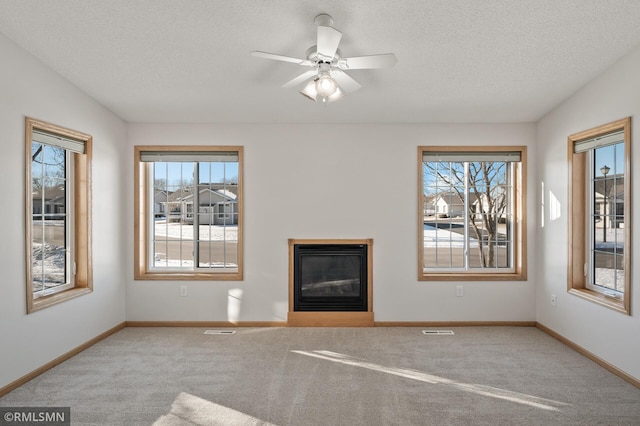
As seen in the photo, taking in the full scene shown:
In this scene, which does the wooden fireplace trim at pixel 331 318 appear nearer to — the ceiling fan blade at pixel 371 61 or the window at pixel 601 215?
the window at pixel 601 215

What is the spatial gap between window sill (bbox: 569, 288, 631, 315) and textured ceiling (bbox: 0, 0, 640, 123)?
6.31ft

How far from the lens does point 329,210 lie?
15.4 feet

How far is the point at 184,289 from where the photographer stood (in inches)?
183

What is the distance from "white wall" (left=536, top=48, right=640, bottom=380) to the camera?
10.3ft

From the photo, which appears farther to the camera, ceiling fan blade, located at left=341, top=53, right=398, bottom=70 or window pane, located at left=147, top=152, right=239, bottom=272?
window pane, located at left=147, top=152, right=239, bottom=272

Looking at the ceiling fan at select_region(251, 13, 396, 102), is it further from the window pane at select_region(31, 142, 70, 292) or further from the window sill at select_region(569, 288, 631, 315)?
the window sill at select_region(569, 288, 631, 315)

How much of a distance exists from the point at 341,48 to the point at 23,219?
2.83m

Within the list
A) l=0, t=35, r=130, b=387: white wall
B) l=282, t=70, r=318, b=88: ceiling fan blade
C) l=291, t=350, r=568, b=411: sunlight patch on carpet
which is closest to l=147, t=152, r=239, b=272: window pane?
l=0, t=35, r=130, b=387: white wall

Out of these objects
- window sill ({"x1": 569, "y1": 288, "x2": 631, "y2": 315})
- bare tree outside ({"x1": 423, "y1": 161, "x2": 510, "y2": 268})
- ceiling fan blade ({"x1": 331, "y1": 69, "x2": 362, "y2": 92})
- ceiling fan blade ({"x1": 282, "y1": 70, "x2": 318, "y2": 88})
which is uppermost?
ceiling fan blade ({"x1": 282, "y1": 70, "x2": 318, "y2": 88})

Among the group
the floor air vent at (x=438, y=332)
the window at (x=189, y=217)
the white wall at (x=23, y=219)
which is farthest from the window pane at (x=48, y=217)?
the floor air vent at (x=438, y=332)

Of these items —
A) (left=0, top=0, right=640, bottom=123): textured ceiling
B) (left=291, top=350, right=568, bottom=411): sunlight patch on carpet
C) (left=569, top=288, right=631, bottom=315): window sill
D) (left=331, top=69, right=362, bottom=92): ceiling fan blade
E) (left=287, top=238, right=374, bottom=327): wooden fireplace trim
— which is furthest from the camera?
(left=287, top=238, right=374, bottom=327): wooden fireplace trim

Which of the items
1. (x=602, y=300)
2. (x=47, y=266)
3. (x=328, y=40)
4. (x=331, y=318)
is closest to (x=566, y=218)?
(x=602, y=300)

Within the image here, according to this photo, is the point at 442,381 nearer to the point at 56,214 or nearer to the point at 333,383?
the point at 333,383

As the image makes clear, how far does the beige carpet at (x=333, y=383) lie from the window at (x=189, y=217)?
0.93 meters
